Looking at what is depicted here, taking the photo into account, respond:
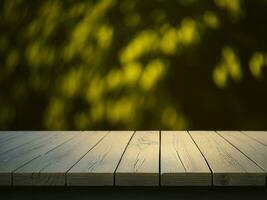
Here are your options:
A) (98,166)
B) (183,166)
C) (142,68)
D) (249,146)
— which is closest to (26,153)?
(98,166)

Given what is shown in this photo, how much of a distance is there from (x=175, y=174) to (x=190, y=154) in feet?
1.52

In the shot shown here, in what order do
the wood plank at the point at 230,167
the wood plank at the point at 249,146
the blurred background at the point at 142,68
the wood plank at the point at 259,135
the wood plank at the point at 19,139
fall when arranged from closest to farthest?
the wood plank at the point at 230,167 → the wood plank at the point at 249,146 → the wood plank at the point at 19,139 → the wood plank at the point at 259,135 → the blurred background at the point at 142,68

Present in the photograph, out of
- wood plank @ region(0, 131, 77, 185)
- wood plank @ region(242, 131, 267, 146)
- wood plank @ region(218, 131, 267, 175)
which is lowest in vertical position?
wood plank @ region(242, 131, 267, 146)

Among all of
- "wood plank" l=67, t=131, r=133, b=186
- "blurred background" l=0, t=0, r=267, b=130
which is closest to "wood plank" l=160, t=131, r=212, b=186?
"wood plank" l=67, t=131, r=133, b=186

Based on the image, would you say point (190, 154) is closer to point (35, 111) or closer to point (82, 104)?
point (82, 104)

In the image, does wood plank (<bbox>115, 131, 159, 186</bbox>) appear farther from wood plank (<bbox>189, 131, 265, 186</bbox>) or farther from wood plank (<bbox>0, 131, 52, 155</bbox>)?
wood plank (<bbox>0, 131, 52, 155</bbox>)

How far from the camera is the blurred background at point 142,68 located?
320cm

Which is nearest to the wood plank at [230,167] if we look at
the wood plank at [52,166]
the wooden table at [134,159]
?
the wooden table at [134,159]

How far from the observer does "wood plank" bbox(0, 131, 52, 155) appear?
2404mm

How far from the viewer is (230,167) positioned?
180 cm

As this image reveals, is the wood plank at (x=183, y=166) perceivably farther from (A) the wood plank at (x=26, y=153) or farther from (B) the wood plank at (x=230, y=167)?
(A) the wood plank at (x=26, y=153)

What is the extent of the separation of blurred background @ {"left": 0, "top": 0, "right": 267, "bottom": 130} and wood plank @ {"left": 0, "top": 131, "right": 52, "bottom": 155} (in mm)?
284

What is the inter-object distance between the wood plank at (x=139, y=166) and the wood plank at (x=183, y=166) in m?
0.03

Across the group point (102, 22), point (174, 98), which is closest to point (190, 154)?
point (174, 98)
